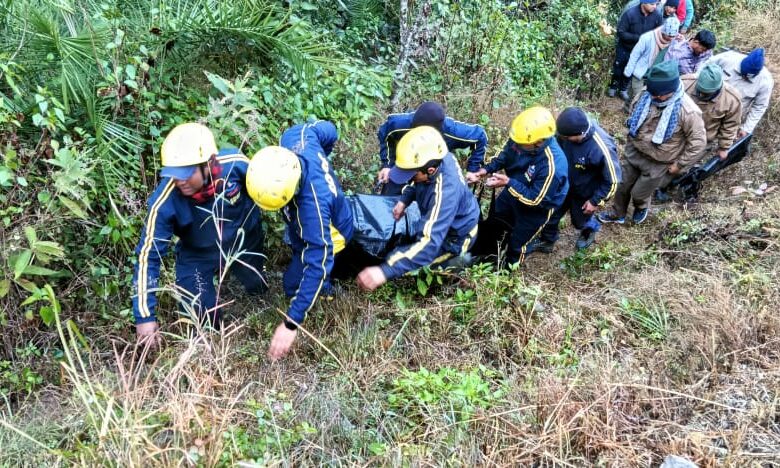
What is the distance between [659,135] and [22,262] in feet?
17.1

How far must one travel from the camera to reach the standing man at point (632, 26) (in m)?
7.43

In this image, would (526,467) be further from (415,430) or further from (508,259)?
(508,259)

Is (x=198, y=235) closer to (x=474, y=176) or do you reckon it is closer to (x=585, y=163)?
(x=474, y=176)

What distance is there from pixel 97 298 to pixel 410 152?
2.32m

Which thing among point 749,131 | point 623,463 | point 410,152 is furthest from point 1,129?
point 749,131

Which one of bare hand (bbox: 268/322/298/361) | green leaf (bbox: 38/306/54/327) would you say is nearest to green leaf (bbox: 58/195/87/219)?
green leaf (bbox: 38/306/54/327)

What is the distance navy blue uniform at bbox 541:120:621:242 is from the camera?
462cm

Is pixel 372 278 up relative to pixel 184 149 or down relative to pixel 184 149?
down

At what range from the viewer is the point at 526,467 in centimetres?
253

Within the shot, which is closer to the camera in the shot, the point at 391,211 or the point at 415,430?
the point at 415,430

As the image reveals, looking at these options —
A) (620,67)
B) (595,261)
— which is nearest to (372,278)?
(595,261)

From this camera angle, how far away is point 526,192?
14.7 feet

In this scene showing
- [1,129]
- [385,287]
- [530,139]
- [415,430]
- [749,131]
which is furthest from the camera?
[749,131]

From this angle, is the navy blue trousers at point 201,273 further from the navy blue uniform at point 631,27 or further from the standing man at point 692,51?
the navy blue uniform at point 631,27
